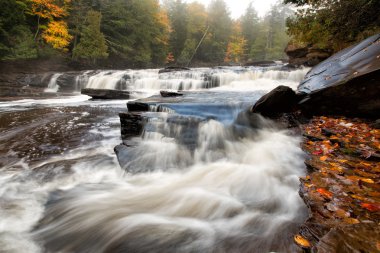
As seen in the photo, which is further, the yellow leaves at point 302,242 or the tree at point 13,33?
the tree at point 13,33

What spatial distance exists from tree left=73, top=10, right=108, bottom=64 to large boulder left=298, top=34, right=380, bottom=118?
20.5 metres

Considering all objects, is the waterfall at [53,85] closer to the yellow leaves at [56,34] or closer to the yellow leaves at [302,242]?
the yellow leaves at [56,34]

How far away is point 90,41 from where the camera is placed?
69.1 ft

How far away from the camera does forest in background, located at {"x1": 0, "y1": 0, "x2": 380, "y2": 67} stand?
7.36 metres

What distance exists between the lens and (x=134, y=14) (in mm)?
26859

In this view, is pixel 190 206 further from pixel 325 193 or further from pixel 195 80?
pixel 195 80

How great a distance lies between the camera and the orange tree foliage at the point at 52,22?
1862cm

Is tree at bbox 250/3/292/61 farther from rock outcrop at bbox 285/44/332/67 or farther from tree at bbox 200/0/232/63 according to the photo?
rock outcrop at bbox 285/44/332/67

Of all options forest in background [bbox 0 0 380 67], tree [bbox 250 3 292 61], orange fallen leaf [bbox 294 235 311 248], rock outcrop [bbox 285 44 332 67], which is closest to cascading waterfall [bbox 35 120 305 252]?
orange fallen leaf [bbox 294 235 311 248]

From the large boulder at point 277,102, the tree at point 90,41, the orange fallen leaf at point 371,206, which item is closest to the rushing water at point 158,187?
the large boulder at point 277,102

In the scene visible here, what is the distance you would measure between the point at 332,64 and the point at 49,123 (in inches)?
300

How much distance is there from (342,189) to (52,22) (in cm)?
2411

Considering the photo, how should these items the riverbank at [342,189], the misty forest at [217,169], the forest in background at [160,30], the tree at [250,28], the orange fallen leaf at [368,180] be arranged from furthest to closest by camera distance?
the tree at [250,28], the forest in background at [160,30], the orange fallen leaf at [368,180], the misty forest at [217,169], the riverbank at [342,189]

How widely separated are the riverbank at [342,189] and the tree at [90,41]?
21621 mm
